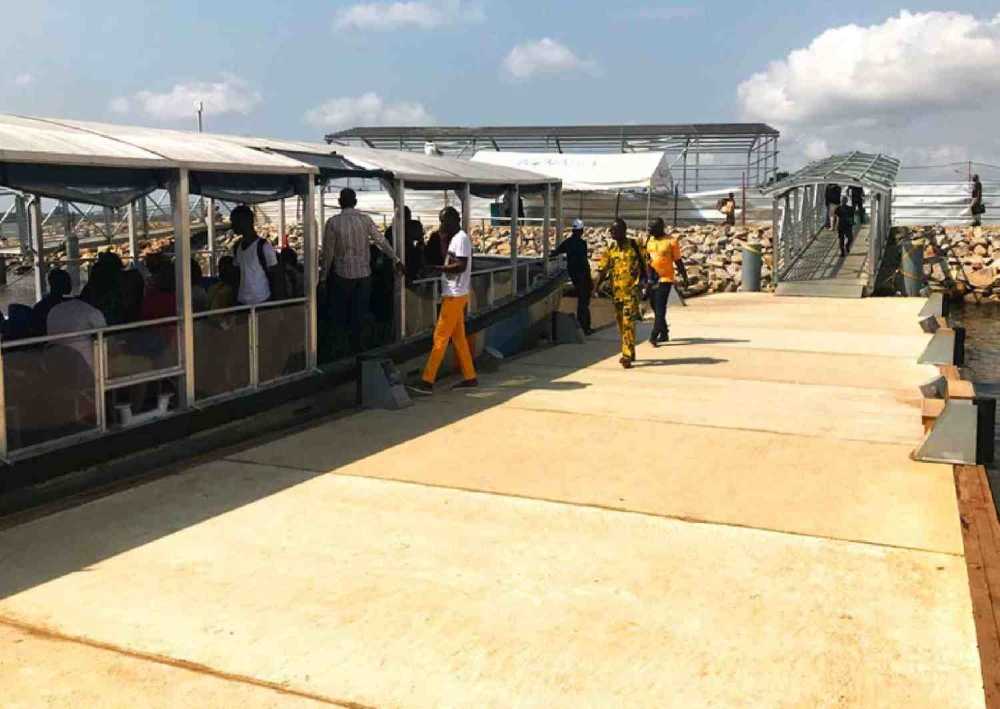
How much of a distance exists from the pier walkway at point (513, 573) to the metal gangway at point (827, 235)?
1429 cm

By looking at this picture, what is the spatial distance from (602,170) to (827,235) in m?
7.48

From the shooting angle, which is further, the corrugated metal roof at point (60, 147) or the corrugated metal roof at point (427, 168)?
the corrugated metal roof at point (427, 168)

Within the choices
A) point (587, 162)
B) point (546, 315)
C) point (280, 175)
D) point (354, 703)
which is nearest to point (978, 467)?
point (354, 703)

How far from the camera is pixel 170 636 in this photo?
15.0 ft

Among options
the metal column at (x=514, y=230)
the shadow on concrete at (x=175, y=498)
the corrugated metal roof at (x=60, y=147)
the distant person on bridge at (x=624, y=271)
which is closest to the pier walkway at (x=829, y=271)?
the metal column at (x=514, y=230)

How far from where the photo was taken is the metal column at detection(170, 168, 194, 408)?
24.3ft

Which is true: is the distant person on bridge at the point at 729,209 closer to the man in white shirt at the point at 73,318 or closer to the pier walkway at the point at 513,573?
the pier walkway at the point at 513,573

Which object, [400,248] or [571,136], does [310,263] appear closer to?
[400,248]

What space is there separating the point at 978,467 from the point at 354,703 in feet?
17.5

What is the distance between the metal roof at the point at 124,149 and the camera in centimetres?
615

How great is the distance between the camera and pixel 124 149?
6988mm

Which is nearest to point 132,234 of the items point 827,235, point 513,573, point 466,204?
point 466,204

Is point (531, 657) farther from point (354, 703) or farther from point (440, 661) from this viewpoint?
point (354, 703)

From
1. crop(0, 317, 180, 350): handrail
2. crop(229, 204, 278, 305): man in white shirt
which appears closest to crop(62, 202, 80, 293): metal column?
crop(229, 204, 278, 305): man in white shirt
